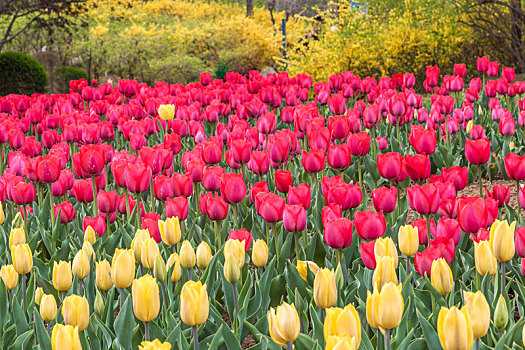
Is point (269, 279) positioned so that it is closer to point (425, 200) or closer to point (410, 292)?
point (410, 292)

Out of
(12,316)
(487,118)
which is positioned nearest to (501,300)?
(12,316)

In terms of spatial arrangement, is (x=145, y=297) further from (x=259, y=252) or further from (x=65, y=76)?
(x=65, y=76)

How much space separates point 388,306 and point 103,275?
1046 mm

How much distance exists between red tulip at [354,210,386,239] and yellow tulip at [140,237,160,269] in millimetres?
748

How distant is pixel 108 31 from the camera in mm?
22484

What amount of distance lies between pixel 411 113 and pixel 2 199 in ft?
11.0

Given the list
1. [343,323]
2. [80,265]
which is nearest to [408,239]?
[343,323]

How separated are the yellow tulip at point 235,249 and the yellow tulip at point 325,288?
440mm

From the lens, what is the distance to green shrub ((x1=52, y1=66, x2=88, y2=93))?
17172mm

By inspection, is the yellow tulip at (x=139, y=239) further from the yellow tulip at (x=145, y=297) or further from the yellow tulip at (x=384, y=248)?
the yellow tulip at (x=384, y=248)

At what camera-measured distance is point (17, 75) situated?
14.0 meters

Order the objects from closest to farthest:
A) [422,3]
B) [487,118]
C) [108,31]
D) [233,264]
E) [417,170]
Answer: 1. [233,264]
2. [417,170]
3. [487,118]
4. [422,3]
5. [108,31]

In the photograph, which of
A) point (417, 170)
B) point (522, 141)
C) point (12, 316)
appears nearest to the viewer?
point (12, 316)

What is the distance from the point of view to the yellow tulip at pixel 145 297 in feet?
5.11
